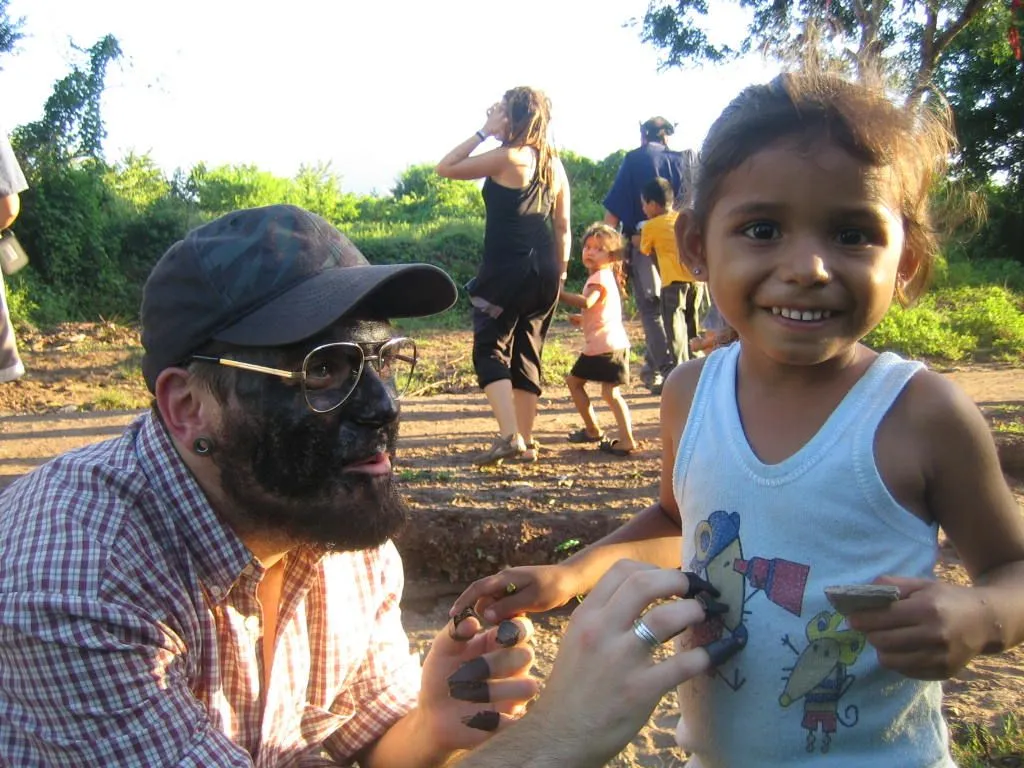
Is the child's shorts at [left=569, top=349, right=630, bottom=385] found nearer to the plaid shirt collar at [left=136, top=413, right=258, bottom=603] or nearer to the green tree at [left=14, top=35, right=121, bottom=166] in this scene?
the plaid shirt collar at [left=136, top=413, right=258, bottom=603]

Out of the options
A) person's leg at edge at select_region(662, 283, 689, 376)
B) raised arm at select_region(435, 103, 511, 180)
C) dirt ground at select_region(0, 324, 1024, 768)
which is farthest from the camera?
person's leg at edge at select_region(662, 283, 689, 376)

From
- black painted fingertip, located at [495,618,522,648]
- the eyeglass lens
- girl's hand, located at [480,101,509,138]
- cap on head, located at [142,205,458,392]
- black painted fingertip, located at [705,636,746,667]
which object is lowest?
black painted fingertip, located at [495,618,522,648]

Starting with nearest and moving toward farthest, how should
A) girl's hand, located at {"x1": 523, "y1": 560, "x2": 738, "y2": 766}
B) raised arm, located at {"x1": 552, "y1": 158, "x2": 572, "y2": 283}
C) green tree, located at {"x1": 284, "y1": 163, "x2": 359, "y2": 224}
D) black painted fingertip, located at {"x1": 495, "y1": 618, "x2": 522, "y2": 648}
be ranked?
girl's hand, located at {"x1": 523, "y1": 560, "x2": 738, "y2": 766}
black painted fingertip, located at {"x1": 495, "y1": 618, "x2": 522, "y2": 648}
raised arm, located at {"x1": 552, "y1": 158, "x2": 572, "y2": 283}
green tree, located at {"x1": 284, "y1": 163, "x2": 359, "y2": 224}

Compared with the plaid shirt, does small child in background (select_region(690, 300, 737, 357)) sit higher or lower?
higher

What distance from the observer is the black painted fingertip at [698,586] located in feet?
4.90

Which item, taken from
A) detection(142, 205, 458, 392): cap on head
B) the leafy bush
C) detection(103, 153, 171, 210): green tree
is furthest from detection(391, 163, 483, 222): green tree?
detection(142, 205, 458, 392): cap on head

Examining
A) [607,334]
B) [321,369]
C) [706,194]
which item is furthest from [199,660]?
[607,334]

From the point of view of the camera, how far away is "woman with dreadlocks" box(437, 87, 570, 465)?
5.36 meters

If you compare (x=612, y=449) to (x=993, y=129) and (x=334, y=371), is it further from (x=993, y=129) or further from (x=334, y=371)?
(x=993, y=129)

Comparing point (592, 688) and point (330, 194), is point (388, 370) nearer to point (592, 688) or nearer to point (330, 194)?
point (592, 688)

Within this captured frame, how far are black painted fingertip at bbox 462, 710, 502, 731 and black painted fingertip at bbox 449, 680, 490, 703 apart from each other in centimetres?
5

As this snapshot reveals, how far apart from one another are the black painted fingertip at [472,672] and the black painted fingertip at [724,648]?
17.8 inches

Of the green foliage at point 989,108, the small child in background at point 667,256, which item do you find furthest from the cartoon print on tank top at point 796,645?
the green foliage at point 989,108

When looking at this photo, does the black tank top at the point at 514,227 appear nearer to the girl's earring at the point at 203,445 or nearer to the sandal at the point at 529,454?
the sandal at the point at 529,454
